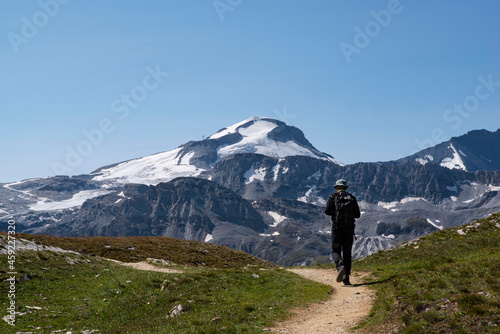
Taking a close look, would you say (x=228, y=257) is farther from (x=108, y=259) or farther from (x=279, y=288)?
(x=279, y=288)

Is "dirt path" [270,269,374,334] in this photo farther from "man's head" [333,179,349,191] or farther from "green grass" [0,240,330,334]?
"man's head" [333,179,349,191]

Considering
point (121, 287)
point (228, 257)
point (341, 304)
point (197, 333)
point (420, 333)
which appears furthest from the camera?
point (228, 257)

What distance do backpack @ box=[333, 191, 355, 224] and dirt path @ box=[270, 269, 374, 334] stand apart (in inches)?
140

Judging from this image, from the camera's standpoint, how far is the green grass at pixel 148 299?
1719 cm

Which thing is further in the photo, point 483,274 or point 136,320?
point 136,320

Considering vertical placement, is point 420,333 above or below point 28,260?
below

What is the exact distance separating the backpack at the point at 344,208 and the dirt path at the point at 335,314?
357cm

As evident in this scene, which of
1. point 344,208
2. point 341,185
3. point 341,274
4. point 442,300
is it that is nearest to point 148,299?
point 341,274

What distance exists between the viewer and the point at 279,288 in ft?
73.4

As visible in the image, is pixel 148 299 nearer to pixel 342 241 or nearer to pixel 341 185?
pixel 342 241

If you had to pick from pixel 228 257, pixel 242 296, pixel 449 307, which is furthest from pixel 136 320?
pixel 228 257

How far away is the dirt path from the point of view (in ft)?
48.1

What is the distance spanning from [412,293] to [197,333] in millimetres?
8190

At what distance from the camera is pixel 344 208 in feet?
68.7
